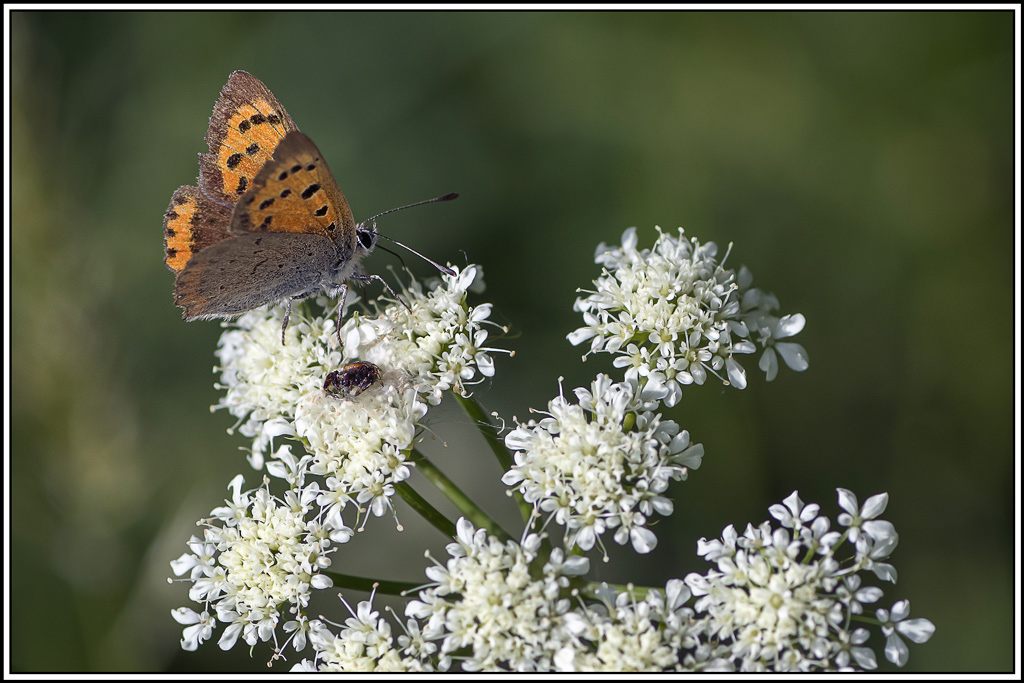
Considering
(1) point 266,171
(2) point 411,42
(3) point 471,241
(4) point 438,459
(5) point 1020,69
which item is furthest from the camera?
(2) point 411,42

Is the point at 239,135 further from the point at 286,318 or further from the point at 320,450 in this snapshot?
the point at 320,450

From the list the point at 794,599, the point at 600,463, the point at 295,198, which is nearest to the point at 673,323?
the point at 600,463

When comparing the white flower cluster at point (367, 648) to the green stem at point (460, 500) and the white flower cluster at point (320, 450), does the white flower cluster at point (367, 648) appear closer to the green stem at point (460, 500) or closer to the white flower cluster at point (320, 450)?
the white flower cluster at point (320, 450)

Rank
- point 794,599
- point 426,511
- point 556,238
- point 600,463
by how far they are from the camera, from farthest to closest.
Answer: point 556,238, point 426,511, point 600,463, point 794,599

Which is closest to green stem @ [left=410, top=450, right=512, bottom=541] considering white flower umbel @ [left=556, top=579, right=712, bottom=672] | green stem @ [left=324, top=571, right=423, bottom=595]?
green stem @ [left=324, top=571, right=423, bottom=595]

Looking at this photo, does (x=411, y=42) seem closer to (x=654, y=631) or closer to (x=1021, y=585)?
(x=654, y=631)

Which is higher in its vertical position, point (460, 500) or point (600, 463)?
point (600, 463)

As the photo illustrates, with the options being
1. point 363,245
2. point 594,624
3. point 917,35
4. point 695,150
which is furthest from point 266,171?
point 917,35

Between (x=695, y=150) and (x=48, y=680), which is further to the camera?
(x=695, y=150)
